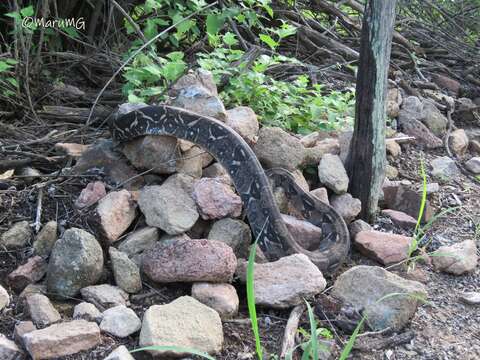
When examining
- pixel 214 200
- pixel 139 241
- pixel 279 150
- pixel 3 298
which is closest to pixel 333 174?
pixel 279 150

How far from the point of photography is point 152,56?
227 inches

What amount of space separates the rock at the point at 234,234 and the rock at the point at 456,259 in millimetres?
1363

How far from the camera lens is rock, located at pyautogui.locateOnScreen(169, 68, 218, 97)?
17.7 feet

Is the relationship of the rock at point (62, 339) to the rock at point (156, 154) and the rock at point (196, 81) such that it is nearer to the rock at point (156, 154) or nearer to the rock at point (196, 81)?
the rock at point (156, 154)

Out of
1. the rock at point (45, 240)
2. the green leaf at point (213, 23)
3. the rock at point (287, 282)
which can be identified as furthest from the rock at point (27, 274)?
the green leaf at point (213, 23)

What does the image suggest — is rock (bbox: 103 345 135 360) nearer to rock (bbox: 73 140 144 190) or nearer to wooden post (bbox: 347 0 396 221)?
rock (bbox: 73 140 144 190)

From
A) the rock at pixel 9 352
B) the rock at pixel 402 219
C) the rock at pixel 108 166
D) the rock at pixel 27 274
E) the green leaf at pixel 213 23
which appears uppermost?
the green leaf at pixel 213 23

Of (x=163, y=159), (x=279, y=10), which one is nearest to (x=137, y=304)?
(x=163, y=159)

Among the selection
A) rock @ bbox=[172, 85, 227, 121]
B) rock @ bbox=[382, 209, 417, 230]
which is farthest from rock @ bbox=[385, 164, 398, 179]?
rock @ bbox=[172, 85, 227, 121]

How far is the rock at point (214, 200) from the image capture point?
4.46m

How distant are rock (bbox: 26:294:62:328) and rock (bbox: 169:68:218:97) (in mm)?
2371

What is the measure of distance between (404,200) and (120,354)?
3152 millimetres

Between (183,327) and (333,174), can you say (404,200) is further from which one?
(183,327)

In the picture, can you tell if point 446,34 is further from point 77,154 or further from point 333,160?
point 77,154
